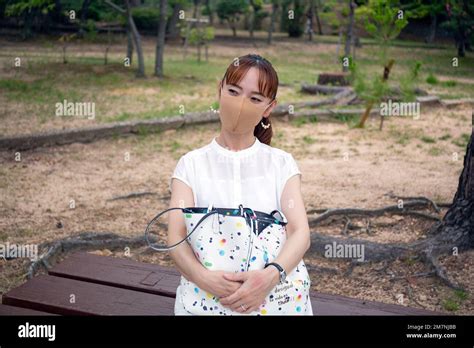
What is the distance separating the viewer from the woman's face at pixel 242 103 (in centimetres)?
192

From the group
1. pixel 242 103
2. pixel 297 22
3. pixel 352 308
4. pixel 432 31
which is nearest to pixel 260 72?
pixel 242 103

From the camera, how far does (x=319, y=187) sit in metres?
5.95

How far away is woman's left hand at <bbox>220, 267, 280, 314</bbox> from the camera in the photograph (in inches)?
69.6

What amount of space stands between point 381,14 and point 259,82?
8.93 m

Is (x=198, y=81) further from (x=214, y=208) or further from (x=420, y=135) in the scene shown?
(x=214, y=208)

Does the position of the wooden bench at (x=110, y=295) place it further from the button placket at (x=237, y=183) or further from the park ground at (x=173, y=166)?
the park ground at (x=173, y=166)

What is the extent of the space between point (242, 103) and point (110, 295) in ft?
3.01

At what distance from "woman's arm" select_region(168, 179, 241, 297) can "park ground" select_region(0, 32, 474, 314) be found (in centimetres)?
210

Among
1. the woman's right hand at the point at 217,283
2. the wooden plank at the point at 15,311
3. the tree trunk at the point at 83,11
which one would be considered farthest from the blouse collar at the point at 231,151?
the tree trunk at the point at 83,11

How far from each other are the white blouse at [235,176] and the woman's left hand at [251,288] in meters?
0.23

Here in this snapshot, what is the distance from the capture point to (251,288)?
1.77 meters

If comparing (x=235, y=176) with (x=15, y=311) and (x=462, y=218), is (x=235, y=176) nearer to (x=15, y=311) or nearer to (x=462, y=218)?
(x=15, y=311)

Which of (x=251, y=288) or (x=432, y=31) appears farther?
(x=432, y=31)

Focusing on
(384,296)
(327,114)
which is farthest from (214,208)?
→ (327,114)
